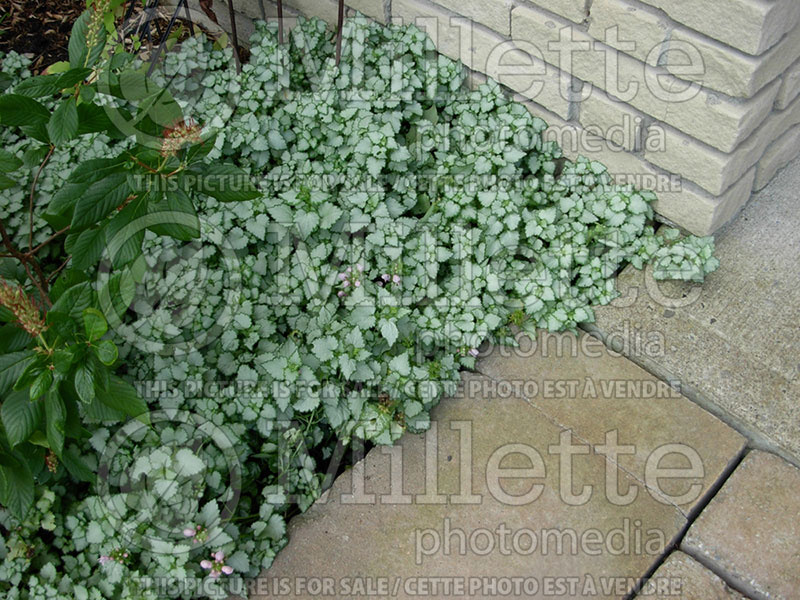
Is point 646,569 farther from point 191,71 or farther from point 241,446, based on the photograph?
point 191,71

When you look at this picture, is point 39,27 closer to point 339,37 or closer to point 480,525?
point 339,37

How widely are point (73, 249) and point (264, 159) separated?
1006 mm

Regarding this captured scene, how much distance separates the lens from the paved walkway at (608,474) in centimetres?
203

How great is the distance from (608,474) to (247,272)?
1.23 meters

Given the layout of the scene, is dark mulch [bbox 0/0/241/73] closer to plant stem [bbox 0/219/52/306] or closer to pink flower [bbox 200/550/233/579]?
plant stem [bbox 0/219/52/306]

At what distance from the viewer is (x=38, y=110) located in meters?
1.81

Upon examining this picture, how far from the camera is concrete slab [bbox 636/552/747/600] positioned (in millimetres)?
1963

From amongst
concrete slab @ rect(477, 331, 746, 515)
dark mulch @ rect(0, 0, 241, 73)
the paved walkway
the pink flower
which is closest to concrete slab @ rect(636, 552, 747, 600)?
the paved walkway

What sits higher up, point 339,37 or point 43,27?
point 339,37

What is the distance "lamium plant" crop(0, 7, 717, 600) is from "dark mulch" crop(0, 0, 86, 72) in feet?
1.19

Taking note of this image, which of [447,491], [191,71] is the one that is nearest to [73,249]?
[447,491]

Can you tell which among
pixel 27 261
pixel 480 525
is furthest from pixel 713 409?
pixel 27 261

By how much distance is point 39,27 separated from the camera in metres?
3.51

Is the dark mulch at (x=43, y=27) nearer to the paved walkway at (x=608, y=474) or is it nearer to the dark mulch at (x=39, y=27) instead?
the dark mulch at (x=39, y=27)
